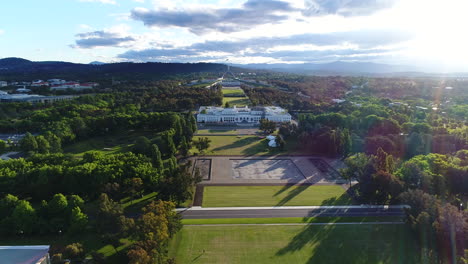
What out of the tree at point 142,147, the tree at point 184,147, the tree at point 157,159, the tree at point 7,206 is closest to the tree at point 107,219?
the tree at point 7,206

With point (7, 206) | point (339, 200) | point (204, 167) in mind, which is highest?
point (7, 206)

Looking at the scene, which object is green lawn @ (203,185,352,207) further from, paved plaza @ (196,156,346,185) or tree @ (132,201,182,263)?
tree @ (132,201,182,263)

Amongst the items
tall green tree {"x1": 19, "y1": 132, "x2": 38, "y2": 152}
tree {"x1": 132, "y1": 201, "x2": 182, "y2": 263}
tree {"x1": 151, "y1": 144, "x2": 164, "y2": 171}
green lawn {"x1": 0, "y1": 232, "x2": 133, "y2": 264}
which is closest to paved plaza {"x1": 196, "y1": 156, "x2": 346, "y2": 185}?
tree {"x1": 151, "y1": 144, "x2": 164, "y2": 171}

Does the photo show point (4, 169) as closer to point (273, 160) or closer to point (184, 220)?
point (184, 220)

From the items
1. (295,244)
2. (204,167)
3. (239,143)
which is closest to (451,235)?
(295,244)

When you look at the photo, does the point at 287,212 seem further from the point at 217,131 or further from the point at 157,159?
the point at 217,131

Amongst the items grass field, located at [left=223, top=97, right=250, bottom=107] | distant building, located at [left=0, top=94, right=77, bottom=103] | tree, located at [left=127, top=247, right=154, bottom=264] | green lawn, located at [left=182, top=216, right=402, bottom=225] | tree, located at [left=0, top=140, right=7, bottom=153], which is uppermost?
distant building, located at [left=0, top=94, right=77, bottom=103]

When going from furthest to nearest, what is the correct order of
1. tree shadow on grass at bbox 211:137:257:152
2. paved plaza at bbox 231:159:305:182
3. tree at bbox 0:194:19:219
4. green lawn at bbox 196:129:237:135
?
1. green lawn at bbox 196:129:237:135
2. tree shadow on grass at bbox 211:137:257:152
3. paved plaza at bbox 231:159:305:182
4. tree at bbox 0:194:19:219
